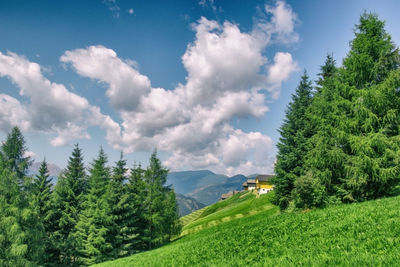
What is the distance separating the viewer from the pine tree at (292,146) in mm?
22328

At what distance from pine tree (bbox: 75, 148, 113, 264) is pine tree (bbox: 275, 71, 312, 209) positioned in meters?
20.1

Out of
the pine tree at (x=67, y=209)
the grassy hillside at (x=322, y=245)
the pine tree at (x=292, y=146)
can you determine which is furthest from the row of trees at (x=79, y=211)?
the grassy hillside at (x=322, y=245)

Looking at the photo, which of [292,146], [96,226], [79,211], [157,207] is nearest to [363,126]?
[292,146]

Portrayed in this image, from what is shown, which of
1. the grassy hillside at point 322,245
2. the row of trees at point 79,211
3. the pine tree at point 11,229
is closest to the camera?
the grassy hillside at point 322,245

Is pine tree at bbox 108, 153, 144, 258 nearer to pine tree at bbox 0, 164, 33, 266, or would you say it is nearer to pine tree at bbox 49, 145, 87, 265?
pine tree at bbox 49, 145, 87, 265

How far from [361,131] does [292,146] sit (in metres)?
7.46

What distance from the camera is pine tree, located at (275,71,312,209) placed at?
73.3 feet

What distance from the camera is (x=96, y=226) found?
25531 millimetres

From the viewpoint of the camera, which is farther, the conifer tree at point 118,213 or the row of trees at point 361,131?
the conifer tree at point 118,213

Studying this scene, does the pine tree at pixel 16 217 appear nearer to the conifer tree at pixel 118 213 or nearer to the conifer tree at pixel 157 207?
the conifer tree at pixel 118 213

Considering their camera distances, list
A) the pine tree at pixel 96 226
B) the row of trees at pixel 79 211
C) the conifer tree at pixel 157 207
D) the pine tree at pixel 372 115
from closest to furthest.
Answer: the pine tree at pixel 372 115 < the row of trees at pixel 79 211 < the pine tree at pixel 96 226 < the conifer tree at pixel 157 207

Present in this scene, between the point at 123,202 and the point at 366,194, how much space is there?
24.5 m

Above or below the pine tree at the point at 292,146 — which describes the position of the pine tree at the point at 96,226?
below

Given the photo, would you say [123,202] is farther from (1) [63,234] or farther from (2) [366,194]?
(2) [366,194]
